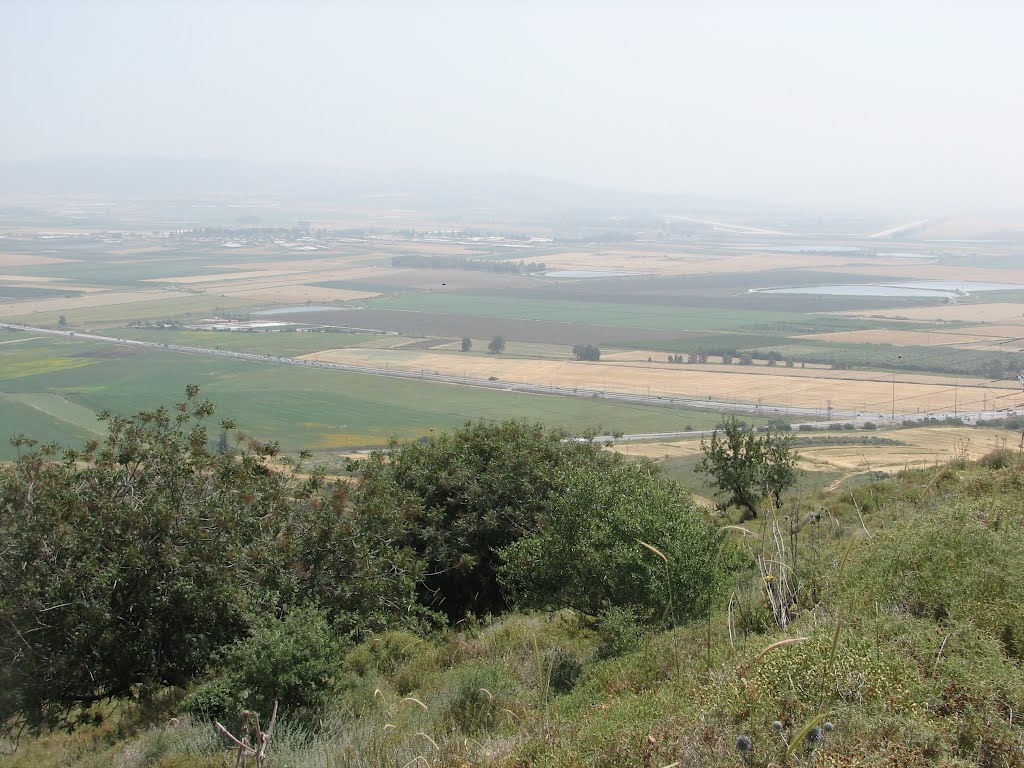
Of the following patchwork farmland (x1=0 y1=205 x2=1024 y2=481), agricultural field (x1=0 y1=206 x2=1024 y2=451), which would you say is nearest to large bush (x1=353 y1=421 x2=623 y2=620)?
patchwork farmland (x1=0 y1=205 x2=1024 y2=481)

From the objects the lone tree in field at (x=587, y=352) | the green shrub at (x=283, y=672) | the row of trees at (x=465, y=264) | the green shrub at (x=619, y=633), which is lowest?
the lone tree in field at (x=587, y=352)

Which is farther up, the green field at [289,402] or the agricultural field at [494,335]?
the agricultural field at [494,335]

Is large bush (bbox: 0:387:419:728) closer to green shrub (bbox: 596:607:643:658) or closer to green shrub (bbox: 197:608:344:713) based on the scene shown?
green shrub (bbox: 197:608:344:713)

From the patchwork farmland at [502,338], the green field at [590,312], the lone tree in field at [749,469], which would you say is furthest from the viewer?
the green field at [590,312]

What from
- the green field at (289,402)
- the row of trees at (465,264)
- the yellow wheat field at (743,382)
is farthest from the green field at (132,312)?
the row of trees at (465,264)

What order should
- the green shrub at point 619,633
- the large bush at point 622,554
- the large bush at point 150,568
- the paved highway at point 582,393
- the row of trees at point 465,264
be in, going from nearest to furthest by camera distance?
1. the green shrub at point 619,633
2. the large bush at point 622,554
3. the large bush at point 150,568
4. the paved highway at point 582,393
5. the row of trees at point 465,264

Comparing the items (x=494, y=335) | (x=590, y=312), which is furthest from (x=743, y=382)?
(x=590, y=312)

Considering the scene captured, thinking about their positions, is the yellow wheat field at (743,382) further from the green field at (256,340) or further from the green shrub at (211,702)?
the green shrub at (211,702)
